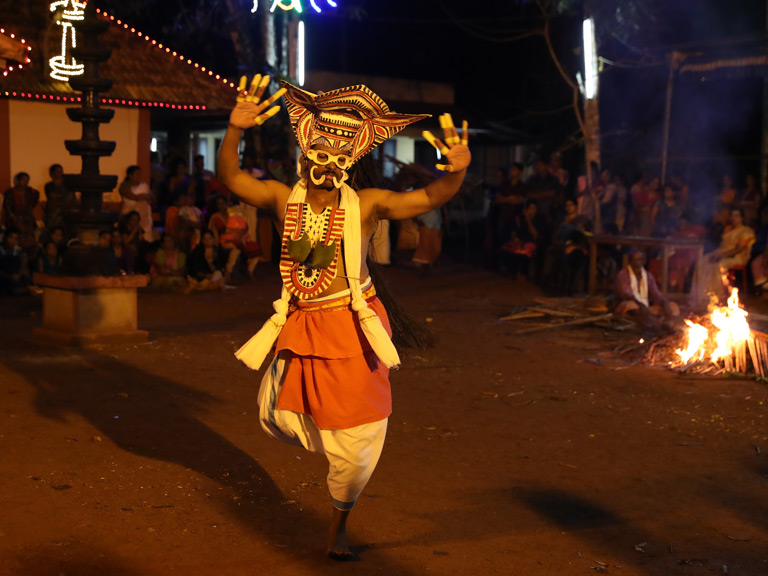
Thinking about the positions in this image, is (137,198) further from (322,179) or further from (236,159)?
Result: (322,179)

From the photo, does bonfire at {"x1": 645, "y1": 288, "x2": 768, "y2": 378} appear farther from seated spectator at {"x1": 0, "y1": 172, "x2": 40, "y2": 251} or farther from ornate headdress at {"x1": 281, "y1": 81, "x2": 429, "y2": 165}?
seated spectator at {"x1": 0, "y1": 172, "x2": 40, "y2": 251}

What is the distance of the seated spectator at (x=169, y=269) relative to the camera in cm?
1345

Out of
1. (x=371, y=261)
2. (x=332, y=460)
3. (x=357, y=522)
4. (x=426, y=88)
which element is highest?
(x=426, y=88)

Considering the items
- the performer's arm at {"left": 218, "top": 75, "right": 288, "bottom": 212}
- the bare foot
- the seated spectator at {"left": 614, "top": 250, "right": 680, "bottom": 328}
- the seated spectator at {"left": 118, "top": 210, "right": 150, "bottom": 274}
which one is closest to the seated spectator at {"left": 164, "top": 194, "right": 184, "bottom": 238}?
the seated spectator at {"left": 118, "top": 210, "right": 150, "bottom": 274}

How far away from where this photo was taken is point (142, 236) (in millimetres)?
14344

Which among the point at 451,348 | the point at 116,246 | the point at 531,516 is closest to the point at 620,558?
the point at 531,516

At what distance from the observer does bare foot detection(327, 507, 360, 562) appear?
4355 millimetres

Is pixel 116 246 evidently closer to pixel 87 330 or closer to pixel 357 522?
pixel 87 330

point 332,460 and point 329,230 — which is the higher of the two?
point 329,230

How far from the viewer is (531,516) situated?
197 inches

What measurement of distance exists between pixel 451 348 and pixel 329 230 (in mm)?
5414

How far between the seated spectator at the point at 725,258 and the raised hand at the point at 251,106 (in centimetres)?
934

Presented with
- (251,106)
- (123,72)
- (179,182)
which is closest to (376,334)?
(251,106)

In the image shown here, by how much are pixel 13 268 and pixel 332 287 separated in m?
9.51
